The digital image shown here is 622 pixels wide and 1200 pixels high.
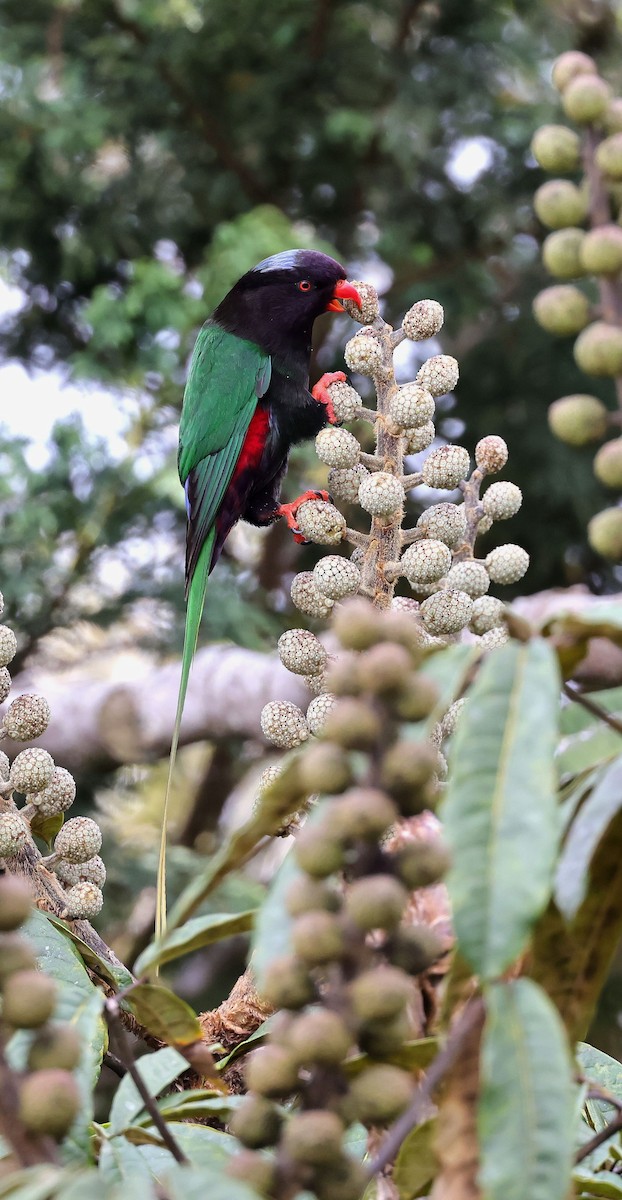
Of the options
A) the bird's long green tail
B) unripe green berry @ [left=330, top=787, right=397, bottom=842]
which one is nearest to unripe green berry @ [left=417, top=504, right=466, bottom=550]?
the bird's long green tail

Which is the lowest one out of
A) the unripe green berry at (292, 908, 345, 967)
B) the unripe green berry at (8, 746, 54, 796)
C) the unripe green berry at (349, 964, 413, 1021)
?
the unripe green berry at (349, 964, 413, 1021)

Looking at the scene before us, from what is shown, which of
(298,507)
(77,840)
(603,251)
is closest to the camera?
(603,251)

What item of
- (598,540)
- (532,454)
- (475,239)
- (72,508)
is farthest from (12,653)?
(475,239)

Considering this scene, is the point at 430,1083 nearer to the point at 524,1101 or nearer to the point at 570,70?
the point at 524,1101

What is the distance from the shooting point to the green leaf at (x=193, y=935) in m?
0.47

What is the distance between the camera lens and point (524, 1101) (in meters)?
0.37

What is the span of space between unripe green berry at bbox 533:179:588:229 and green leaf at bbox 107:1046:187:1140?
1.25 ft

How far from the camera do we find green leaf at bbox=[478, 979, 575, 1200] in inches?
14.0

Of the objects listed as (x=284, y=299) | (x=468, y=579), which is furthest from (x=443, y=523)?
(x=284, y=299)

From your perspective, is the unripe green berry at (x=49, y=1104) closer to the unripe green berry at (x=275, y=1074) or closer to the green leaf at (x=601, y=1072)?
the unripe green berry at (x=275, y=1074)

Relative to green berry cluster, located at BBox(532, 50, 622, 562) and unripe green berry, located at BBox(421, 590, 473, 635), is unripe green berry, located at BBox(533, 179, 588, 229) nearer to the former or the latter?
green berry cluster, located at BBox(532, 50, 622, 562)

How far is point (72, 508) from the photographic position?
294 centimetres

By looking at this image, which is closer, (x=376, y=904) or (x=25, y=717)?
(x=376, y=904)

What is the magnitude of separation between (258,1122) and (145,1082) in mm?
148
